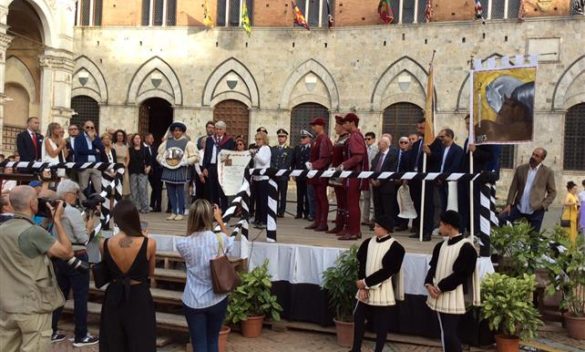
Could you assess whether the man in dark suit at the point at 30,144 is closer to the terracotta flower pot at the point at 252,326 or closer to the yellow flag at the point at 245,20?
the terracotta flower pot at the point at 252,326

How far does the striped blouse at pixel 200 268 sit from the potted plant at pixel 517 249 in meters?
4.21

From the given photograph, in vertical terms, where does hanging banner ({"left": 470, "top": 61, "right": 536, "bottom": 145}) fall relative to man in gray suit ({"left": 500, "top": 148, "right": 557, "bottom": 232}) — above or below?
above

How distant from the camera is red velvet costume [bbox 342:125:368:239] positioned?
8.72m

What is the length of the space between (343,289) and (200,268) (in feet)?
8.05

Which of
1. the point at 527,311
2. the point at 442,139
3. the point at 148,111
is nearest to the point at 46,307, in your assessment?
the point at 527,311

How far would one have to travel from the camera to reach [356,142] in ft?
28.8

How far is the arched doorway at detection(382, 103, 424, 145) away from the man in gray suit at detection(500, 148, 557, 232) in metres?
16.1

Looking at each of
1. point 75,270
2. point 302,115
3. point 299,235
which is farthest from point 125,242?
point 302,115

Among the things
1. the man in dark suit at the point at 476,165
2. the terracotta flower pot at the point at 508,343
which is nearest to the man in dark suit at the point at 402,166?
the man in dark suit at the point at 476,165

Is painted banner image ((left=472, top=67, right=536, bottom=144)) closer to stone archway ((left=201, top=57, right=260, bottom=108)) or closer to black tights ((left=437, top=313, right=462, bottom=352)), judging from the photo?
black tights ((left=437, top=313, right=462, bottom=352))

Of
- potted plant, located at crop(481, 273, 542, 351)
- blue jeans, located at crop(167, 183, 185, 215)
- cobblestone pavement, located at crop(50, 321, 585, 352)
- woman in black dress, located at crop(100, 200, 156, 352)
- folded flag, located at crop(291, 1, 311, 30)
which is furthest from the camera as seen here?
folded flag, located at crop(291, 1, 311, 30)

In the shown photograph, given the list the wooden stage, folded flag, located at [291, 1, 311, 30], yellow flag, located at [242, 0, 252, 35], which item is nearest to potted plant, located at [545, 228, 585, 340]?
the wooden stage

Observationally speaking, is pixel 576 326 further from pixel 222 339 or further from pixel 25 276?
pixel 25 276

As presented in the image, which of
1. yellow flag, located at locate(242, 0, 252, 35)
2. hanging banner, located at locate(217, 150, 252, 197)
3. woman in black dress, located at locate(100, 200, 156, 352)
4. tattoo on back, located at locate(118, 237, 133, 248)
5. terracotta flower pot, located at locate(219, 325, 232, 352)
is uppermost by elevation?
yellow flag, located at locate(242, 0, 252, 35)
